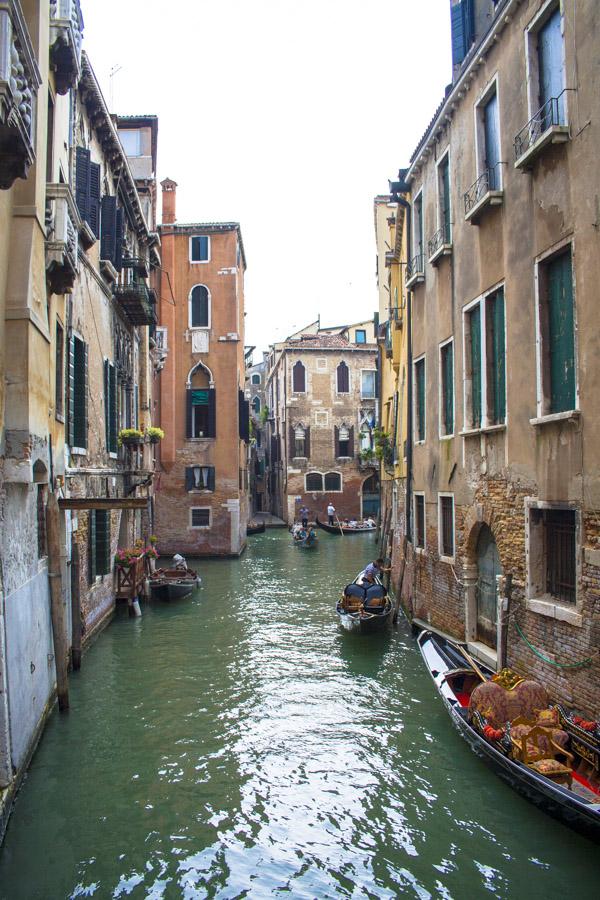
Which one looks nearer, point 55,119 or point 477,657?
point 55,119

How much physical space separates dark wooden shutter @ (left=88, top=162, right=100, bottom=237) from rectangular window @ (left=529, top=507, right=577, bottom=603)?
25.5ft

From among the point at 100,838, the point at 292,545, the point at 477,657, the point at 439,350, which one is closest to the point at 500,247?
the point at 439,350

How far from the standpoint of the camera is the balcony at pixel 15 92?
4.36 metres

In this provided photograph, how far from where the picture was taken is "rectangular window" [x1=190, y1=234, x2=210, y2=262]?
76.9ft

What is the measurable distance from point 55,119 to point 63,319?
2288 millimetres

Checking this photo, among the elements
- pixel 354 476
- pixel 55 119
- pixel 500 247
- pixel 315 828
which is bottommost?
pixel 315 828

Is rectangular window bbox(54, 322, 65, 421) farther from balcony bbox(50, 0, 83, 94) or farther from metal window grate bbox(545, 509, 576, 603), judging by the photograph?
metal window grate bbox(545, 509, 576, 603)

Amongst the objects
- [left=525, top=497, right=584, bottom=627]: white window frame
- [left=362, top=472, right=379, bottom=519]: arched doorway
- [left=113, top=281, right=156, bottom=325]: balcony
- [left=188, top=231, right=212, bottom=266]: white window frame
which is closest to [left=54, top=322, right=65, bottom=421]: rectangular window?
[left=113, top=281, right=156, bottom=325]: balcony

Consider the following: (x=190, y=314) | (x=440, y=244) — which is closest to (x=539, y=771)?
(x=440, y=244)

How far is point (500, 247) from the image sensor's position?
816cm

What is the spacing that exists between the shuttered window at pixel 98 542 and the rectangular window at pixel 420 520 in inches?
195

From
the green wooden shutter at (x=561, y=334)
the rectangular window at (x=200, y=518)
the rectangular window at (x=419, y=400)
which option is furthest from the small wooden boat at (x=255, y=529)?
the green wooden shutter at (x=561, y=334)

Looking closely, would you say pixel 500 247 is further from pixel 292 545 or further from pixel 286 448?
pixel 286 448

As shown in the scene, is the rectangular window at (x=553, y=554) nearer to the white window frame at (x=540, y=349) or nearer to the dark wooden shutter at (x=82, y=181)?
the white window frame at (x=540, y=349)
